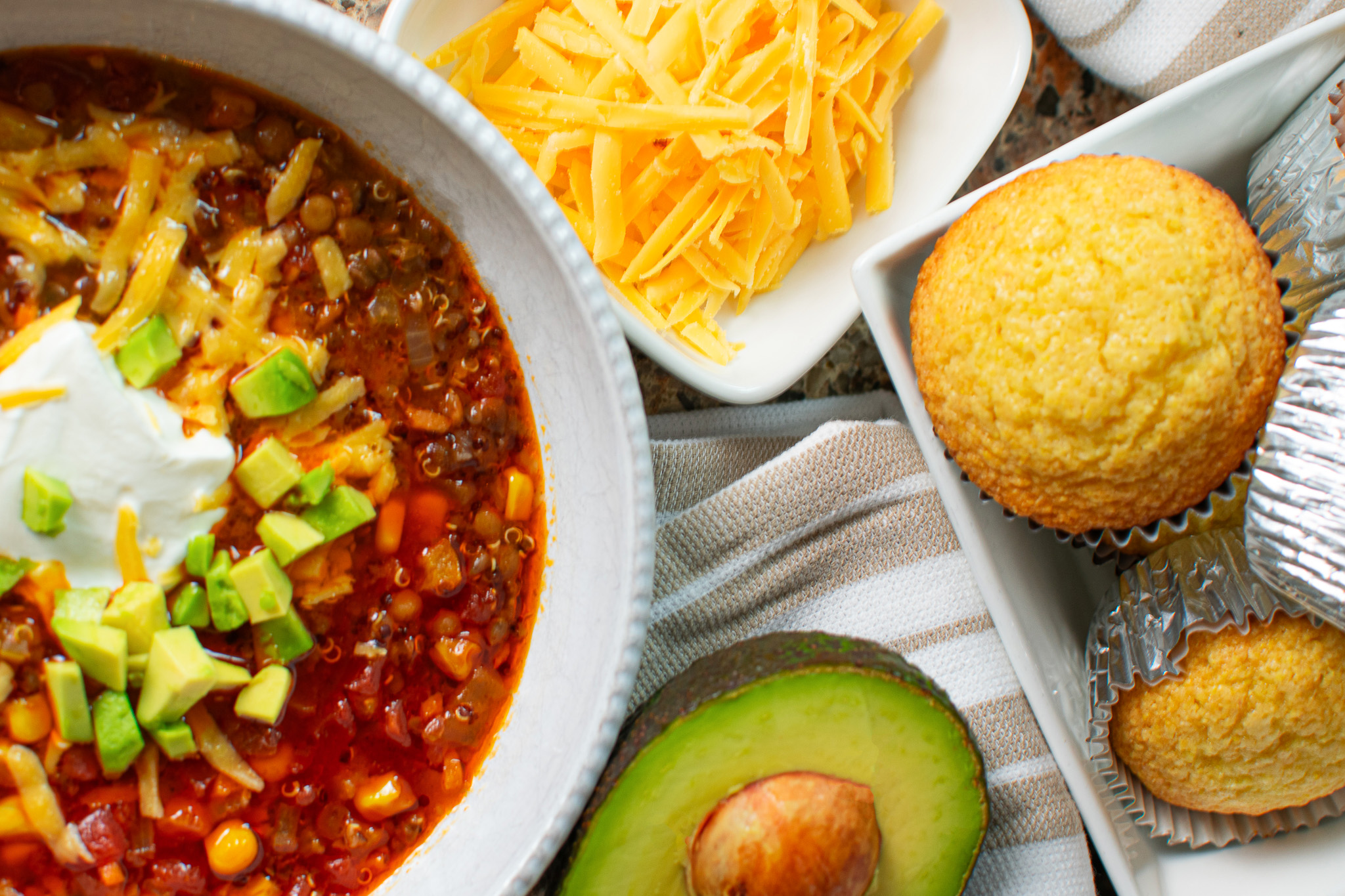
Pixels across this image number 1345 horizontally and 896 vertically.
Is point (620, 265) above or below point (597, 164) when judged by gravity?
below

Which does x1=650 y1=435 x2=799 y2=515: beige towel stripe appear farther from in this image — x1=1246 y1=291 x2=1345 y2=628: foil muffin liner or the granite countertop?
x1=1246 y1=291 x2=1345 y2=628: foil muffin liner

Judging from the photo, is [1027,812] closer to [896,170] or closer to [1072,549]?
[1072,549]

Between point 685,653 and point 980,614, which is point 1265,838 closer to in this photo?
point 980,614

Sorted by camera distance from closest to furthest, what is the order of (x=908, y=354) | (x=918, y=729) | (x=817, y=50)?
1. (x=918, y=729)
2. (x=908, y=354)
3. (x=817, y=50)

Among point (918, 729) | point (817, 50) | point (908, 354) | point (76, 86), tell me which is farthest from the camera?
point (817, 50)

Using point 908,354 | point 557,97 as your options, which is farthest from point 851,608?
point 557,97

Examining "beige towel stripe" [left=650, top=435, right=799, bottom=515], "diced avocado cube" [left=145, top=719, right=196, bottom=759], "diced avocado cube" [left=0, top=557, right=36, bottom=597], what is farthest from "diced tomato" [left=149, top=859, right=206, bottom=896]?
"beige towel stripe" [left=650, top=435, right=799, bottom=515]

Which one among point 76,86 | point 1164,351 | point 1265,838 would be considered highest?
point 76,86

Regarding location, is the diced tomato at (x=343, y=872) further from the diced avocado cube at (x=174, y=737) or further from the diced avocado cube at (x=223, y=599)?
the diced avocado cube at (x=223, y=599)
